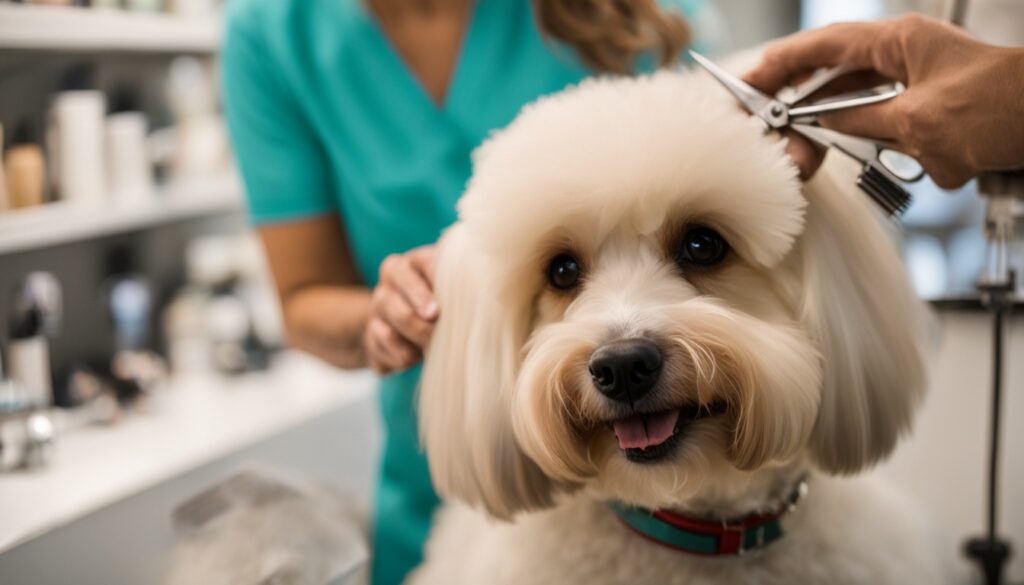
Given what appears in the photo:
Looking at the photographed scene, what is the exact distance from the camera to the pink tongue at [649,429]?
0.84 meters

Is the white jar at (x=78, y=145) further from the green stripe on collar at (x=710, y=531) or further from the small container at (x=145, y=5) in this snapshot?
the green stripe on collar at (x=710, y=531)

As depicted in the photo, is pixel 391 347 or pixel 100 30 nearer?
pixel 391 347

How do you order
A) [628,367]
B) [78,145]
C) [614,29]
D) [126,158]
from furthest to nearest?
[126,158] < [78,145] < [614,29] < [628,367]

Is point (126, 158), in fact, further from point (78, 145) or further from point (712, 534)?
point (712, 534)

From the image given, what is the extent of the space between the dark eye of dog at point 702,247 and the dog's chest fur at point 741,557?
288 millimetres

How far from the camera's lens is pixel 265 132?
4.61 ft

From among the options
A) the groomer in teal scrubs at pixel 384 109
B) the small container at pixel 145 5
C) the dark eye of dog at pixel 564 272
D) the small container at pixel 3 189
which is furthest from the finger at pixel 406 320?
the small container at pixel 145 5

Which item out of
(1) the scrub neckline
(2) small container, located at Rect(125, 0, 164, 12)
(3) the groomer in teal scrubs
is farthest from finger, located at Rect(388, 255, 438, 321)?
(2) small container, located at Rect(125, 0, 164, 12)

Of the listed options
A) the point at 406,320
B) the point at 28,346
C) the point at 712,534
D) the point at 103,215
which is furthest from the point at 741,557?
the point at 103,215

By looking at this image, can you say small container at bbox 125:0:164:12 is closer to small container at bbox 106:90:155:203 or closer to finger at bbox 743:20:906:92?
small container at bbox 106:90:155:203

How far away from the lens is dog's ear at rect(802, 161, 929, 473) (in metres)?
0.90

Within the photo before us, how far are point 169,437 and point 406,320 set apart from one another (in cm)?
114

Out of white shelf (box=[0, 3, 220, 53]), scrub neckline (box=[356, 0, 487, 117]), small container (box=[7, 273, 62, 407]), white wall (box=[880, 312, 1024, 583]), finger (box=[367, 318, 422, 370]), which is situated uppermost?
white shelf (box=[0, 3, 220, 53])

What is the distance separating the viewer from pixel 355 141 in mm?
1396
